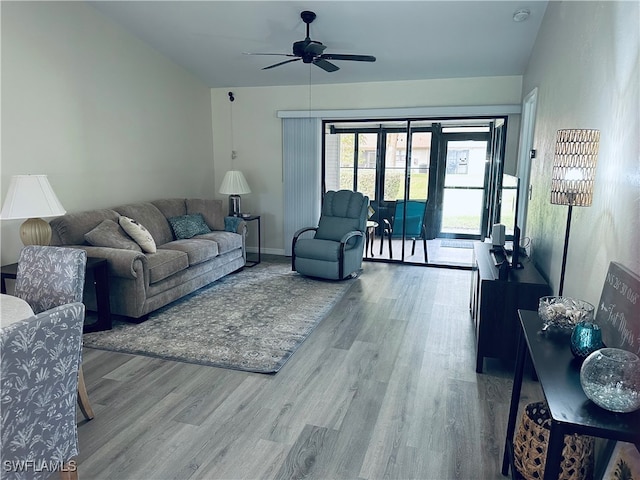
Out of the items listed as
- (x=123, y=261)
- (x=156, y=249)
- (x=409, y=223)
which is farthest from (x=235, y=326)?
(x=409, y=223)

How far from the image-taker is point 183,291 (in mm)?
4199

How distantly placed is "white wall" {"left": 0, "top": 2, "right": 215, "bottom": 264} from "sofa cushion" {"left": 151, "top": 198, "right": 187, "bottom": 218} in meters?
0.20

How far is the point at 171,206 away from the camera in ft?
17.0

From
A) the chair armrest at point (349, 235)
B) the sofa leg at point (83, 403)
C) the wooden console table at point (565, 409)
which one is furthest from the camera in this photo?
the chair armrest at point (349, 235)

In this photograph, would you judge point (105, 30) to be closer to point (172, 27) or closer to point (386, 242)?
point (172, 27)

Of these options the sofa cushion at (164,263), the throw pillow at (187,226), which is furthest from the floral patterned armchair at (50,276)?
the throw pillow at (187,226)

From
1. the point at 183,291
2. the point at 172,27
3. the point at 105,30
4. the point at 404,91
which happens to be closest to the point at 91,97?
the point at 105,30

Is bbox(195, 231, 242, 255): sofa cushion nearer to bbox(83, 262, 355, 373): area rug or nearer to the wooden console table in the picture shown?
bbox(83, 262, 355, 373): area rug

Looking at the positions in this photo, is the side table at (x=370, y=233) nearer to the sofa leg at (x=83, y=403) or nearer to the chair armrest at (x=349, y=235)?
the chair armrest at (x=349, y=235)

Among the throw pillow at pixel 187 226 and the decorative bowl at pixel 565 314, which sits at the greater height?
the decorative bowl at pixel 565 314

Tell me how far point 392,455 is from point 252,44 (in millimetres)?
4405

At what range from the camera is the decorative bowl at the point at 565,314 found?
5.49 ft

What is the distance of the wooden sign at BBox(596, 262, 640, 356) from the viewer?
1445 mm

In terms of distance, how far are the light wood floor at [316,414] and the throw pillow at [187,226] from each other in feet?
6.80
